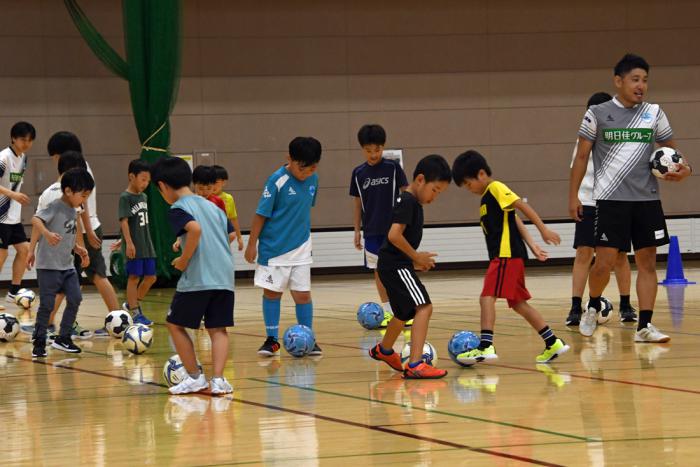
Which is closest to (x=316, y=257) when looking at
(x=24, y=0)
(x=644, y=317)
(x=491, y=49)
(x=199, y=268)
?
(x=491, y=49)

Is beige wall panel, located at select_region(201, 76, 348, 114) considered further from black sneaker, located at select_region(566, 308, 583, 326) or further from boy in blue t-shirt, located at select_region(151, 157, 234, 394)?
boy in blue t-shirt, located at select_region(151, 157, 234, 394)

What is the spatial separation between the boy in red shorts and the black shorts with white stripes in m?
0.65

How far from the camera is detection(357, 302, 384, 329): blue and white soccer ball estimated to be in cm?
1105

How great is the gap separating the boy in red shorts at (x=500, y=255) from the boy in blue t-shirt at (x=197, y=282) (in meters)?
1.86

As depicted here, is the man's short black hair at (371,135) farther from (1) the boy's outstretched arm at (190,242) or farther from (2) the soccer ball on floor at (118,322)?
(1) the boy's outstretched arm at (190,242)

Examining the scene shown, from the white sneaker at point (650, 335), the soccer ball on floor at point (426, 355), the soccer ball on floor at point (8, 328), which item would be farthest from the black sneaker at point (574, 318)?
the soccer ball on floor at point (8, 328)

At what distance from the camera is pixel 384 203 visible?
37.0 ft

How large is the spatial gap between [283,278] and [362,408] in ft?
8.92

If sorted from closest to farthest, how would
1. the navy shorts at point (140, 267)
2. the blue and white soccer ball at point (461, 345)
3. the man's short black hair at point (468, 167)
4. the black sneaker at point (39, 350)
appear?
1. the blue and white soccer ball at point (461, 345)
2. the man's short black hair at point (468, 167)
3. the black sneaker at point (39, 350)
4. the navy shorts at point (140, 267)

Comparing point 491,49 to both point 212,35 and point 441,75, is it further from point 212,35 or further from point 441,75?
point 212,35

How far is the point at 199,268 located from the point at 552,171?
13.4 metres

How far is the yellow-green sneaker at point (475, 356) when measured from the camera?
829cm

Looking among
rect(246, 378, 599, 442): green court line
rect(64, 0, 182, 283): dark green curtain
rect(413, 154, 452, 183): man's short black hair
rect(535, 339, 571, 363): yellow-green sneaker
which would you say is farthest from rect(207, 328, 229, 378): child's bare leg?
rect(64, 0, 182, 283): dark green curtain

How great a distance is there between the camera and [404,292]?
7906mm
